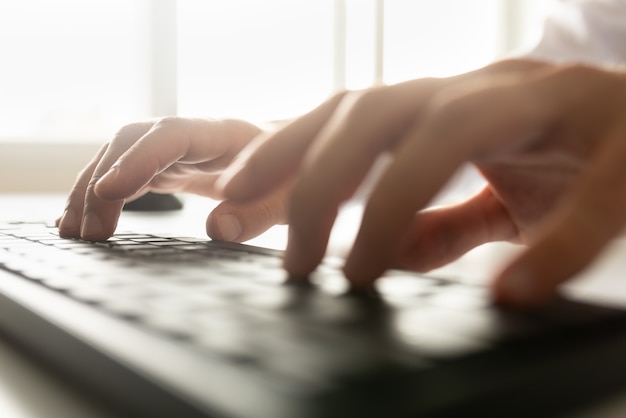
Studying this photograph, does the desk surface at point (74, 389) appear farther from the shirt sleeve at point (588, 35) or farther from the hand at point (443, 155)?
the shirt sleeve at point (588, 35)

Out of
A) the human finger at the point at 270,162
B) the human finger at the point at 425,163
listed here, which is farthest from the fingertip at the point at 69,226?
the human finger at the point at 425,163

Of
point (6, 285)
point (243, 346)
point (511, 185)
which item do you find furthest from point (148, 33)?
point (243, 346)

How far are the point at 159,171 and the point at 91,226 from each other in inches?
5.5

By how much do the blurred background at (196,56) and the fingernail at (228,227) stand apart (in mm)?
765

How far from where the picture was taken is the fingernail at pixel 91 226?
603 mm

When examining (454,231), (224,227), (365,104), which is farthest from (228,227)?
(365,104)

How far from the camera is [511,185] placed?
63cm

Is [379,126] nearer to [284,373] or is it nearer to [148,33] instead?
[284,373]

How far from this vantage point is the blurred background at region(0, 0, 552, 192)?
184 cm

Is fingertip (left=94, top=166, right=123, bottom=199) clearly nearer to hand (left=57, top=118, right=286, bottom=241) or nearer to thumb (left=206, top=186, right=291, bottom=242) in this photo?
hand (left=57, top=118, right=286, bottom=241)

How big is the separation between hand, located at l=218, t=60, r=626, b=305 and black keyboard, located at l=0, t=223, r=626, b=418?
2 centimetres

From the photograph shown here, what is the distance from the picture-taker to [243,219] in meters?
0.74

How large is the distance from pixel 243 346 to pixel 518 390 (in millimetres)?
89

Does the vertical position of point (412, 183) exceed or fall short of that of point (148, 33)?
it falls short
